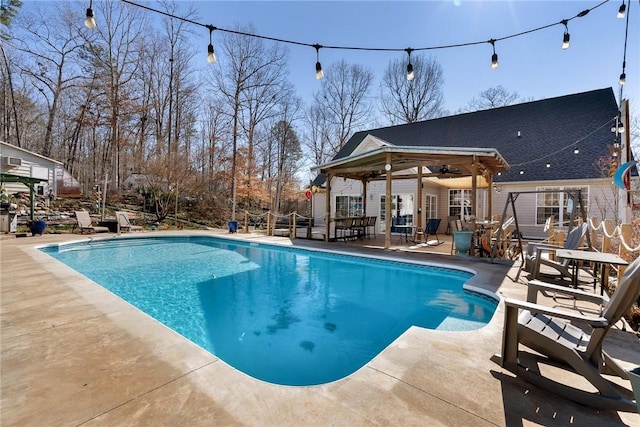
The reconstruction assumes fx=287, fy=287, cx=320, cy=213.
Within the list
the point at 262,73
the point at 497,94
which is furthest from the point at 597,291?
the point at 497,94

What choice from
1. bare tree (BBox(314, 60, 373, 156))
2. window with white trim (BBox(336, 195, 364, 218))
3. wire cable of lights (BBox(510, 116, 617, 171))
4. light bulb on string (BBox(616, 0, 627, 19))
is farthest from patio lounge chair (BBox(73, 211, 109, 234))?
wire cable of lights (BBox(510, 116, 617, 171))

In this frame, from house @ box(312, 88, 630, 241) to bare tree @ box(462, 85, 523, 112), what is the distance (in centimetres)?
891

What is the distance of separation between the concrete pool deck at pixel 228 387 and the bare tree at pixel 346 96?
74.3 feet

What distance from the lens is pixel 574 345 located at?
215cm

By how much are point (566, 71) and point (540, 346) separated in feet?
38.1

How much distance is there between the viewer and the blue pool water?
12.1ft

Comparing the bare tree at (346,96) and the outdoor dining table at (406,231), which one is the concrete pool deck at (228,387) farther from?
the bare tree at (346,96)

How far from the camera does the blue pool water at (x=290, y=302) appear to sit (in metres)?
3.69

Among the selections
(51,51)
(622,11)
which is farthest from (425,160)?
(51,51)

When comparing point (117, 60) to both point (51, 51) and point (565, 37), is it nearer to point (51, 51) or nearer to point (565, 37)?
point (51, 51)

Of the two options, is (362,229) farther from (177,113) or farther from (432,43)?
(177,113)

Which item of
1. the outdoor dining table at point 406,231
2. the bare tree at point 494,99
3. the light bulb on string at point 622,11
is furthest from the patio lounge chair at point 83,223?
the bare tree at point 494,99

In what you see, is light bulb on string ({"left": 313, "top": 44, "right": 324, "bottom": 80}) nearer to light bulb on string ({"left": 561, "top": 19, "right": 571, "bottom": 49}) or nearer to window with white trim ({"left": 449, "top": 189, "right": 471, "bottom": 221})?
light bulb on string ({"left": 561, "top": 19, "right": 571, "bottom": 49})

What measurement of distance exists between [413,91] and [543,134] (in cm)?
1138
